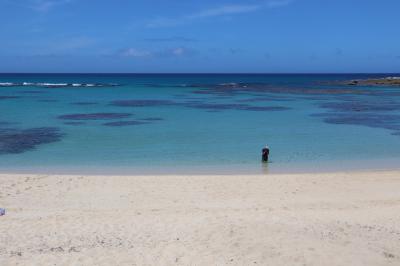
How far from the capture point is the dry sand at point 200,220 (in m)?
8.52

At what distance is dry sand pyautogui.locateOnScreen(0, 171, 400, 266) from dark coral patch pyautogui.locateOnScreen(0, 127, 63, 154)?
21.0ft

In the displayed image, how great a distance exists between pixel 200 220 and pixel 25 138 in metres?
16.3

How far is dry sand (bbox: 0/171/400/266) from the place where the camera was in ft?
27.9

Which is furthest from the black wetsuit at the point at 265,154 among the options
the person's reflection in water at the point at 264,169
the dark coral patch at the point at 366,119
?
the dark coral patch at the point at 366,119

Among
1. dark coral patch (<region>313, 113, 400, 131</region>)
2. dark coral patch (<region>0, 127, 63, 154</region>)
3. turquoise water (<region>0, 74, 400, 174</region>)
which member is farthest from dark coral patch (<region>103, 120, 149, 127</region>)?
dark coral patch (<region>313, 113, 400, 131</region>)

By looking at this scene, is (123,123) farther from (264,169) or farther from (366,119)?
(366,119)

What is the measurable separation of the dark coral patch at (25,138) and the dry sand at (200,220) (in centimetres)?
640

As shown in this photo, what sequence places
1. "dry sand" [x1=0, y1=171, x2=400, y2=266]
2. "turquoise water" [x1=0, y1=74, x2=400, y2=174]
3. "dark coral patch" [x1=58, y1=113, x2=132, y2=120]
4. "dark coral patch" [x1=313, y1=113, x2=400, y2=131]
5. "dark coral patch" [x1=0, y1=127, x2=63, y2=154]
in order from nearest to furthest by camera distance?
"dry sand" [x1=0, y1=171, x2=400, y2=266] → "turquoise water" [x1=0, y1=74, x2=400, y2=174] → "dark coral patch" [x1=0, y1=127, x2=63, y2=154] → "dark coral patch" [x1=313, y1=113, x2=400, y2=131] → "dark coral patch" [x1=58, y1=113, x2=132, y2=120]

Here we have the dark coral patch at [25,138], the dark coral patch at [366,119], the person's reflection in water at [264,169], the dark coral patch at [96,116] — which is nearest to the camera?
the person's reflection in water at [264,169]

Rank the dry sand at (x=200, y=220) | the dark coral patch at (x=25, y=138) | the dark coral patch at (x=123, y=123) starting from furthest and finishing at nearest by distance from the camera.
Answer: the dark coral patch at (x=123, y=123) → the dark coral patch at (x=25, y=138) → the dry sand at (x=200, y=220)

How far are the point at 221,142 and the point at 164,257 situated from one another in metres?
15.3

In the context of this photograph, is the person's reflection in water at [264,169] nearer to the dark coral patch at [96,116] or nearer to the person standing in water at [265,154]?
the person standing in water at [265,154]

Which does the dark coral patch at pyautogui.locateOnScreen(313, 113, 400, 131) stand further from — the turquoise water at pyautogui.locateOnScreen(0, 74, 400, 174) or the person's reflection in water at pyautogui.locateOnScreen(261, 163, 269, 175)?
the person's reflection in water at pyautogui.locateOnScreen(261, 163, 269, 175)

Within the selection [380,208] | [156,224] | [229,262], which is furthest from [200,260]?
[380,208]
